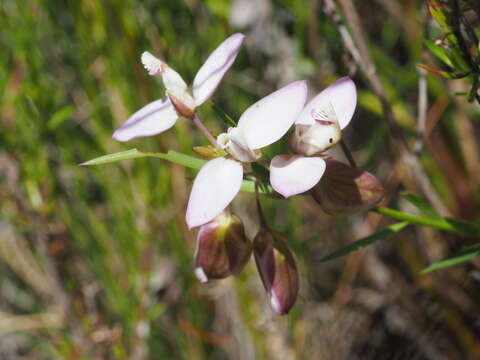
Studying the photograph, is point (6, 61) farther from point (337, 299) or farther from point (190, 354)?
point (337, 299)

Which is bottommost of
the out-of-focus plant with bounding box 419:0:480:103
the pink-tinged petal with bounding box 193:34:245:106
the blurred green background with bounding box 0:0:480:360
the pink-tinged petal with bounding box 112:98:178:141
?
the blurred green background with bounding box 0:0:480:360

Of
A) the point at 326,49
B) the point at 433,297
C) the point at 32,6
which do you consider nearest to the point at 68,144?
the point at 32,6

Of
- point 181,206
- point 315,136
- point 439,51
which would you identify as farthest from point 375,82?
point 181,206

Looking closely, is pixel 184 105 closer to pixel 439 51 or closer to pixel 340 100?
pixel 340 100

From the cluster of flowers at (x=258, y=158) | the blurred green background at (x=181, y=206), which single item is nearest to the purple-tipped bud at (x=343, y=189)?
the cluster of flowers at (x=258, y=158)

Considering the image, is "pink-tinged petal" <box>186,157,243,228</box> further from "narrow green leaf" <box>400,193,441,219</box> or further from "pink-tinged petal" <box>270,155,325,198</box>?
"narrow green leaf" <box>400,193,441,219</box>

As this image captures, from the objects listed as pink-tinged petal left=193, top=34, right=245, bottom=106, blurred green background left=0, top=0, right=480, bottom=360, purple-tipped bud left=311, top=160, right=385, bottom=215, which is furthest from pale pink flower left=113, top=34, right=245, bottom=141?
blurred green background left=0, top=0, right=480, bottom=360
